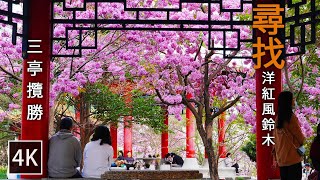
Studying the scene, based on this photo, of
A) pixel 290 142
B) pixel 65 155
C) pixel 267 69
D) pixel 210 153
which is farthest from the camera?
pixel 210 153

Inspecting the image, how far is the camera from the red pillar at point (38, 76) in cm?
814

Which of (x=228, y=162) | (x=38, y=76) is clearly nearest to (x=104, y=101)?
(x=228, y=162)

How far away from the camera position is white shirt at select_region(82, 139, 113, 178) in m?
7.80

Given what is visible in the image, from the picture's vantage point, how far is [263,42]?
8.41 m

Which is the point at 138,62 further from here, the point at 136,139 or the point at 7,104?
the point at 136,139

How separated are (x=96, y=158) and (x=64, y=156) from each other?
45cm

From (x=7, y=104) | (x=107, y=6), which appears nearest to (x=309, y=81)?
(x=107, y=6)

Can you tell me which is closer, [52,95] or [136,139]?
[52,95]

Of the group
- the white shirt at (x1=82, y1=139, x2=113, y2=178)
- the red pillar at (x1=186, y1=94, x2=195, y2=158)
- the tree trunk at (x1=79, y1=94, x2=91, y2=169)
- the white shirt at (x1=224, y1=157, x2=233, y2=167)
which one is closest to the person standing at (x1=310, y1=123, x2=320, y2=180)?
the white shirt at (x1=82, y1=139, x2=113, y2=178)

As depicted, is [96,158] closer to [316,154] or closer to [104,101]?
[316,154]

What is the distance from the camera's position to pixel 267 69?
8.38 meters

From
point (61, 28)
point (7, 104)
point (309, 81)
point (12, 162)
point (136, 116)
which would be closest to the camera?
point (12, 162)

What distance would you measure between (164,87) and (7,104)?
4.82m

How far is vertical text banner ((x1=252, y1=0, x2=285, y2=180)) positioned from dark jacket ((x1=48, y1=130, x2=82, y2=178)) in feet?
7.63
